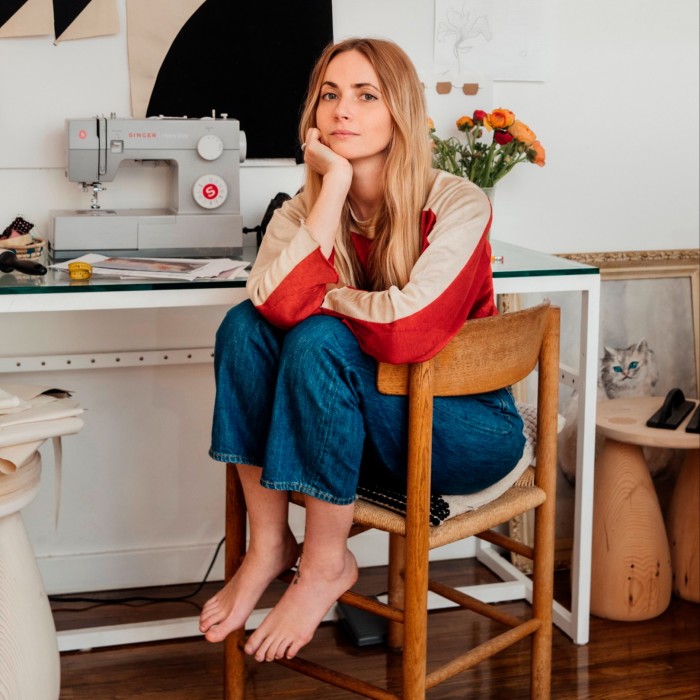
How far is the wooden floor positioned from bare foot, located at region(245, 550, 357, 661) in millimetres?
386

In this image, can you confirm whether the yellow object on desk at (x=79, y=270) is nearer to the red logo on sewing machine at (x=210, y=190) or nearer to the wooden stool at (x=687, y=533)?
the red logo on sewing machine at (x=210, y=190)

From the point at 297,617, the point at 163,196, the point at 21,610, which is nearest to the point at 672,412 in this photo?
the point at 297,617

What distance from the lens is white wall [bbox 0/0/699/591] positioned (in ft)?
7.51

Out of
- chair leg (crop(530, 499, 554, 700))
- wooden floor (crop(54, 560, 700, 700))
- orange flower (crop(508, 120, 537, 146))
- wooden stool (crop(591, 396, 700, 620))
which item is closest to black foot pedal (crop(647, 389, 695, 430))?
wooden stool (crop(591, 396, 700, 620))

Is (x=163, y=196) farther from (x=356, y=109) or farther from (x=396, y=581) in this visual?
(x=396, y=581)

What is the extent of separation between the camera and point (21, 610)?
175 centimetres

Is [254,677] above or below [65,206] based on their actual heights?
below

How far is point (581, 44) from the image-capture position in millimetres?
2553

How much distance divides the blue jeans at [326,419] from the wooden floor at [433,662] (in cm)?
56

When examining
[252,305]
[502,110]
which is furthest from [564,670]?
[502,110]

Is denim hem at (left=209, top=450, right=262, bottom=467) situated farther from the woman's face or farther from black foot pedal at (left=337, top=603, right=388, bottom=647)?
black foot pedal at (left=337, top=603, right=388, bottom=647)

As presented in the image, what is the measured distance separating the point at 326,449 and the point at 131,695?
786 mm

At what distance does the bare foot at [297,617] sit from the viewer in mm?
1649

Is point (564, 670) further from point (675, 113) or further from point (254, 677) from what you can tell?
point (675, 113)
